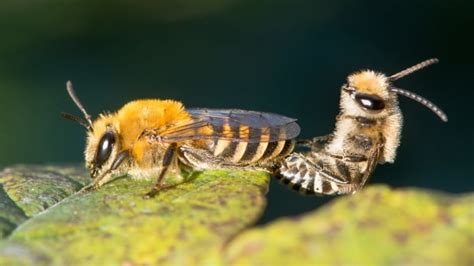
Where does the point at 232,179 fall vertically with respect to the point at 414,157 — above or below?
above

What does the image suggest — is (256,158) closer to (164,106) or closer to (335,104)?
(164,106)

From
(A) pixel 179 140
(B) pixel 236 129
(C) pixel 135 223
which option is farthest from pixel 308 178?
(C) pixel 135 223

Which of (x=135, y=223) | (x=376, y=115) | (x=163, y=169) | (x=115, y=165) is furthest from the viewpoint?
(x=376, y=115)

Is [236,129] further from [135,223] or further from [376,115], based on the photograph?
[135,223]

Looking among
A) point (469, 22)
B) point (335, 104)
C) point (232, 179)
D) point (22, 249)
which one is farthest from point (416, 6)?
point (22, 249)

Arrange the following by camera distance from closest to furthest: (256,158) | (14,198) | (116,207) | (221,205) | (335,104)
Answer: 1. (221,205)
2. (116,207)
3. (14,198)
4. (256,158)
5. (335,104)

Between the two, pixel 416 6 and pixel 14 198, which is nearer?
pixel 14 198

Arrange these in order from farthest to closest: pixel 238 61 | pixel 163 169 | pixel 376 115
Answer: pixel 238 61 → pixel 376 115 → pixel 163 169
